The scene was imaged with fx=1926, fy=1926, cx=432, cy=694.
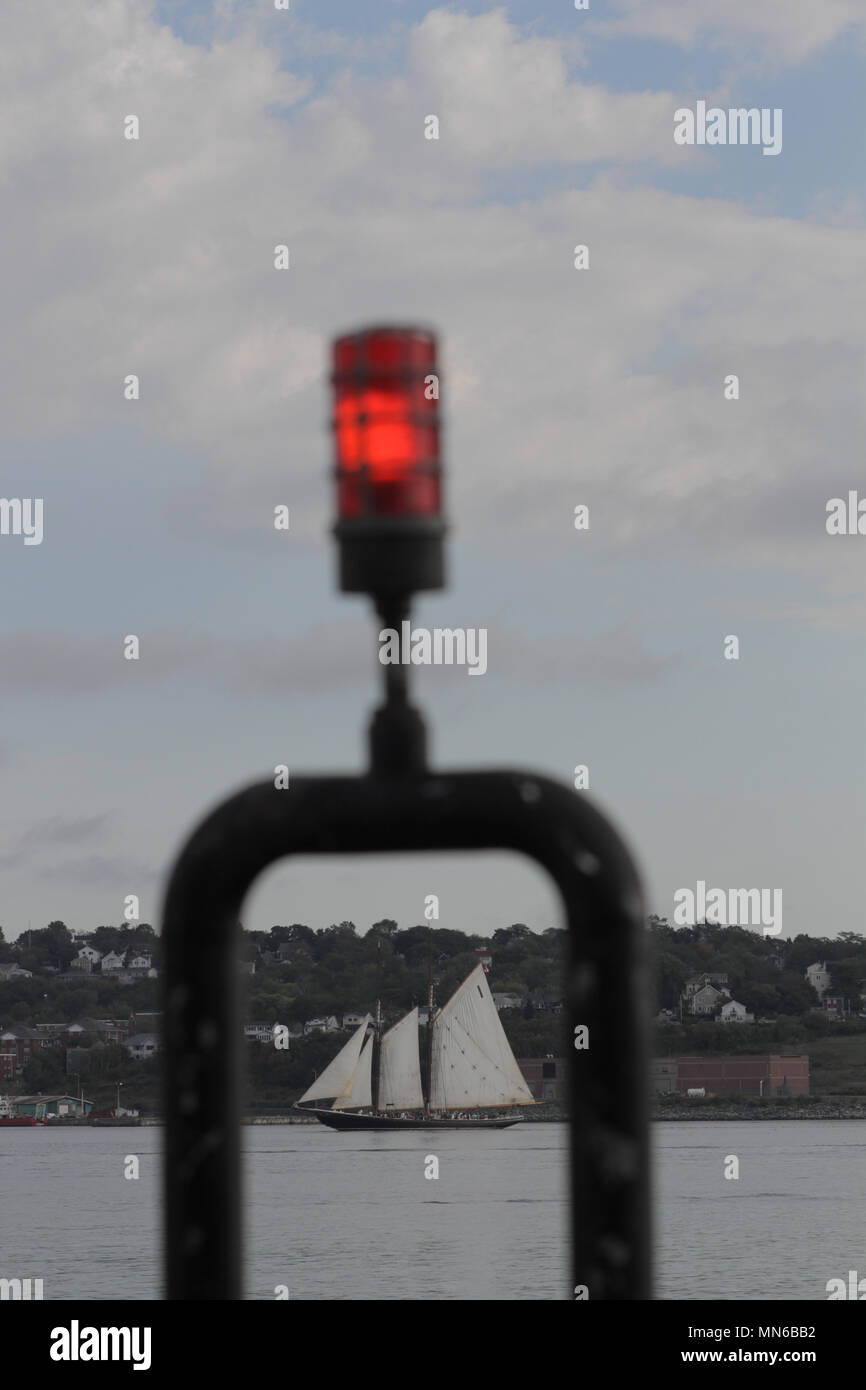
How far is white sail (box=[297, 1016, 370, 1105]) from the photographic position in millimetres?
136625

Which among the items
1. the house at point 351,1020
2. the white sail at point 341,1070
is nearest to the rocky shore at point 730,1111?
the house at point 351,1020

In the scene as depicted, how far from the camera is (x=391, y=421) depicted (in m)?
2.61

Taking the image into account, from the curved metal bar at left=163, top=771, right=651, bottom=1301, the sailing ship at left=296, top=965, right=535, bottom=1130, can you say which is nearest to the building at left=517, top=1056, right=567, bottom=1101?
the sailing ship at left=296, top=965, right=535, bottom=1130

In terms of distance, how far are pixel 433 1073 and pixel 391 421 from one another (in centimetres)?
12809

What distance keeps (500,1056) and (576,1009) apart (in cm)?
12431

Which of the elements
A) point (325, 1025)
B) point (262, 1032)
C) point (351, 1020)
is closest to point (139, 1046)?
point (262, 1032)

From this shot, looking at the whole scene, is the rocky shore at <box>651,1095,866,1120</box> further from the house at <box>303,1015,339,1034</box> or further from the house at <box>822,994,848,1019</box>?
the house at <box>303,1015,339,1034</box>

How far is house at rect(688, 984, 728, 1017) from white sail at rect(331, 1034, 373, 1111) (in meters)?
29.3

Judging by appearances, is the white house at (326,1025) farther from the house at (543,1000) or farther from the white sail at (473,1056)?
the white sail at (473,1056)
